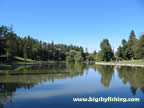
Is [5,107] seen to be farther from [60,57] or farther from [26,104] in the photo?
[60,57]

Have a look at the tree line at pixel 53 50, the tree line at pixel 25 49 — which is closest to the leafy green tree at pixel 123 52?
the tree line at pixel 53 50

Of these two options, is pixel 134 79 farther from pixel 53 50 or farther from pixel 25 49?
pixel 53 50

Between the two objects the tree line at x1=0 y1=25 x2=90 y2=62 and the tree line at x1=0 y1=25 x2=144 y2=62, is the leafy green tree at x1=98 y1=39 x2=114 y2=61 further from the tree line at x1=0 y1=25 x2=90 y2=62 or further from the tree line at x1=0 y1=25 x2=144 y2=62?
the tree line at x1=0 y1=25 x2=90 y2=62

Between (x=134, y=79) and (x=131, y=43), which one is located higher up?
(x=131, y=43)

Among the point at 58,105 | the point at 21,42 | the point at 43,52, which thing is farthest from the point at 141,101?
the point at 43,52

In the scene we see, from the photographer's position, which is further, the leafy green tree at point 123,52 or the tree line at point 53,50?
the leafy green tree at point 123,52

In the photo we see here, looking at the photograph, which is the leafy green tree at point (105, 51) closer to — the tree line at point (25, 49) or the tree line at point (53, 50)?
the tree line at point (53, 50)

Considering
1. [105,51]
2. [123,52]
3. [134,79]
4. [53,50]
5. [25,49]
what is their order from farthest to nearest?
[53,50], [123,52], [105,51], [25,49], [134,79]

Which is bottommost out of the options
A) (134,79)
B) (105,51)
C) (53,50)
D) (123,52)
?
(134,79)

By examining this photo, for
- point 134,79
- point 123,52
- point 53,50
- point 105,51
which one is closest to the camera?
point 134,79

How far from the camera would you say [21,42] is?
7838 centimetres

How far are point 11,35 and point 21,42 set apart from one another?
2820 centimetres

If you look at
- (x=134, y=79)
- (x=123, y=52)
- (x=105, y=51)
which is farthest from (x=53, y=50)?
(x=134, y=79)

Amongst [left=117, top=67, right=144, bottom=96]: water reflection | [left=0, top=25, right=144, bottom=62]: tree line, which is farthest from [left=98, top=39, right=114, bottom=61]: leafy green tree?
[left=117, top=67, right=144, bottom=96]: water reflection
